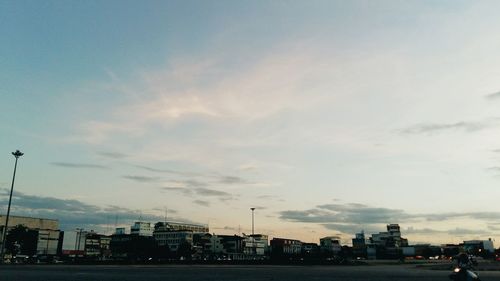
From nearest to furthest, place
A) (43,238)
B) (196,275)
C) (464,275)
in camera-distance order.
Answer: (464,275) → (196,275) → (43,238)

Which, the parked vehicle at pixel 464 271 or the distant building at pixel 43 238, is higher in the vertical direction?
the distant building at pixel 43 238

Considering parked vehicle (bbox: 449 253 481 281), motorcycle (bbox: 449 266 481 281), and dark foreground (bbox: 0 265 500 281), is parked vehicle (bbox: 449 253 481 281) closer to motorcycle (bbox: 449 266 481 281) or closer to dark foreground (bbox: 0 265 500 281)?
motorcycle (bbox: 449 266 481 281)

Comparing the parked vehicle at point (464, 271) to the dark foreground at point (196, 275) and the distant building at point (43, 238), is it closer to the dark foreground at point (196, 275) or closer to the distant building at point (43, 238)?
the dark foreground at point (196, 275)

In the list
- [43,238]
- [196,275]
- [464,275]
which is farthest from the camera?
[43,238]

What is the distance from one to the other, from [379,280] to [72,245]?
192 meters

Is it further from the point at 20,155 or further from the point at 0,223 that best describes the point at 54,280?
the point at 0,223

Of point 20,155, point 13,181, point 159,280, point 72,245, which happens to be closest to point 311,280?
point 159,280

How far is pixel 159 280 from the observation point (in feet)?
98.6

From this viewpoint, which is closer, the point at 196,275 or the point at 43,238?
the point at 196,275

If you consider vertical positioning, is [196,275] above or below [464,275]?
below

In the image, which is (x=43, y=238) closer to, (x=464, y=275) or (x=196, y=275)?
(x=196, y=275)

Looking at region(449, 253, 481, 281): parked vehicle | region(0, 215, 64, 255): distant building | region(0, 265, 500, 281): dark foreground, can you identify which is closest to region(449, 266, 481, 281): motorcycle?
region(449, 253, 481, 281): parked vehicle

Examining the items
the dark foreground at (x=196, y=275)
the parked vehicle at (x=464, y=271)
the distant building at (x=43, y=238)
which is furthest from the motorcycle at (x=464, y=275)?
the distant building at (x=43, y=238)

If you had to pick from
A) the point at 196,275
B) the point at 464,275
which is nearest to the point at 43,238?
the point at 196,275
